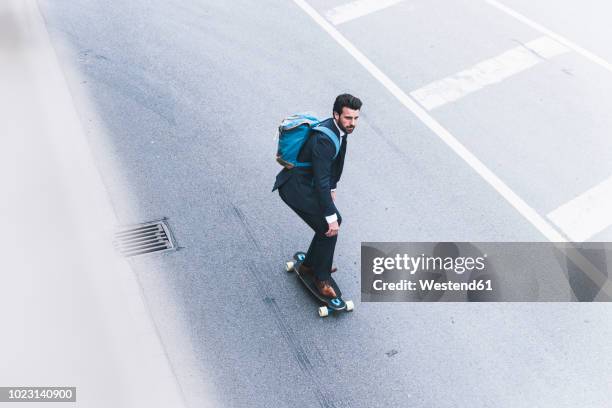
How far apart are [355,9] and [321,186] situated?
7347mm

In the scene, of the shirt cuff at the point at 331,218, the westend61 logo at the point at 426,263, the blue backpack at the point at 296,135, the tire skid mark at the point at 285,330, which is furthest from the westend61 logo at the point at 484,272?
the blue backpack at the point at 296,135

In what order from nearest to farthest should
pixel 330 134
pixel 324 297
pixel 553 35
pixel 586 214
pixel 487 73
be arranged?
1. pixel 330 134
2. pixel 324 297
3. pixel 586 214
4. pixel 487 73
5. pixel 553 35

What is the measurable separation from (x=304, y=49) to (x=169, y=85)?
2.27m

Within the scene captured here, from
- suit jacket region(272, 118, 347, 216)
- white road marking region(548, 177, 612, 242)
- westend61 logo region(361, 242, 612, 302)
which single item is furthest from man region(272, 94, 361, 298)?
white road marking region(548, 177, 612, 242)

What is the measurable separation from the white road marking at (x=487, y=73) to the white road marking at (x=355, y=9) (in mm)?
2539

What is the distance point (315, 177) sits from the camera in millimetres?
6055

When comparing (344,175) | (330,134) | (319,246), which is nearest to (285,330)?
(319,246)

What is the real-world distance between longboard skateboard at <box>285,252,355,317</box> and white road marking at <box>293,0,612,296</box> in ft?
7.98

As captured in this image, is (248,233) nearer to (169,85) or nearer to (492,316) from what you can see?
(492,316)

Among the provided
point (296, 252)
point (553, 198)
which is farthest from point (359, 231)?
point (553, 198)

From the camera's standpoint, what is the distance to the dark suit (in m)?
6.02

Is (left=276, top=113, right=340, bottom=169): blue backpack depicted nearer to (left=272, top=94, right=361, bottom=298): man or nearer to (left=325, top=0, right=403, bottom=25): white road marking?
(left=272, top=94, right=361, bottom=298): man

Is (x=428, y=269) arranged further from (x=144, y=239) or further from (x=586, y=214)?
(x=144, y=239)

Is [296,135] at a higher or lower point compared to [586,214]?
higher
